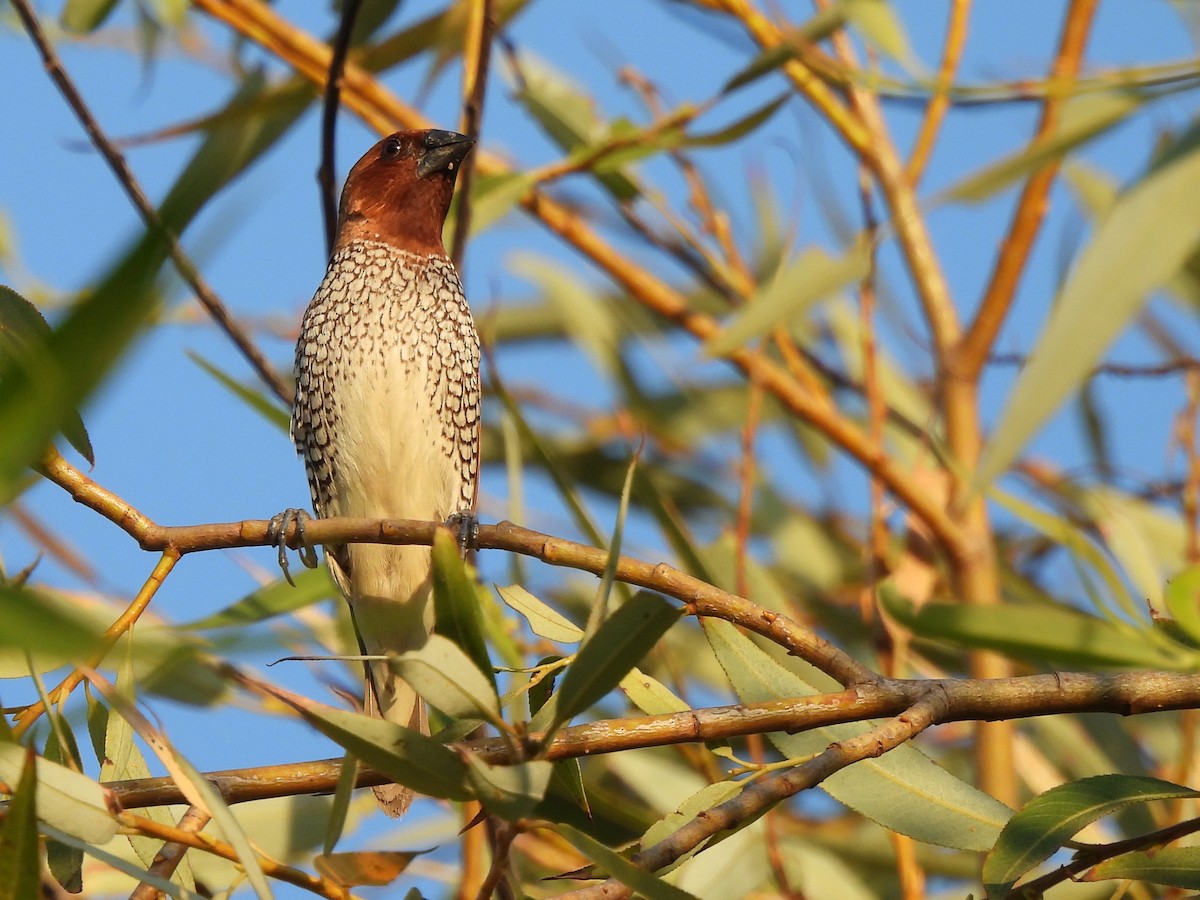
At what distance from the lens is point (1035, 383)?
1696mm

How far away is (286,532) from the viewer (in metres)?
2.94

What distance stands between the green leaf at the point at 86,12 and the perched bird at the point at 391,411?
1113mm

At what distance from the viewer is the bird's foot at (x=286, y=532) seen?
2.41 metres

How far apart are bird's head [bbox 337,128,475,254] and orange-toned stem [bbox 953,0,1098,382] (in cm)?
165

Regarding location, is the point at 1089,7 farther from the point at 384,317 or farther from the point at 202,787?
the point at 202,787

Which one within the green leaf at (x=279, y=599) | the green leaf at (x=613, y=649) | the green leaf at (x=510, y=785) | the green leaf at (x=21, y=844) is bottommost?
the green leaf at (x=21, y=844)

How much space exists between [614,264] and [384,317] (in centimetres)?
70

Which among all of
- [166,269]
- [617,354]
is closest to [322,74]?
[617,354]

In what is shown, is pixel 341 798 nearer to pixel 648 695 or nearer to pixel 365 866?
pixel 365 866

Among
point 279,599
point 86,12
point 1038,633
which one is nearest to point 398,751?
point 1038,633

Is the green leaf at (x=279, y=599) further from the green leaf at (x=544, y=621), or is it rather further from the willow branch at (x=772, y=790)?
the willow branch at (x=772, y=790)

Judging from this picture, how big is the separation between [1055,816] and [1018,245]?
2762mm

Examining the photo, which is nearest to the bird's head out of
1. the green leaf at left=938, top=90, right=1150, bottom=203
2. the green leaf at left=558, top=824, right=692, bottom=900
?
the green leaf at left=938, top=90, right=1150, bottom=203

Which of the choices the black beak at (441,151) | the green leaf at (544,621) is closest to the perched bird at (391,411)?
the black beak at (441,151)
